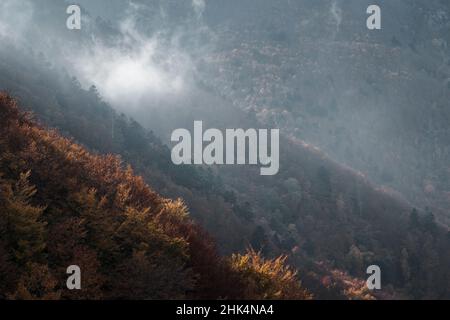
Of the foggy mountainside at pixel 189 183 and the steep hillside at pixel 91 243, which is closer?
the steep hillside at pixel 91 243

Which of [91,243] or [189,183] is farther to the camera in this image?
[189,183]

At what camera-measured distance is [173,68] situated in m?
164

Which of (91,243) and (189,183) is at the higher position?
(189,183)

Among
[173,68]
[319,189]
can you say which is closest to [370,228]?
[319,189]

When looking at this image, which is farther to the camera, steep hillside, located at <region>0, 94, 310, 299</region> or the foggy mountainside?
the foggy mountainside

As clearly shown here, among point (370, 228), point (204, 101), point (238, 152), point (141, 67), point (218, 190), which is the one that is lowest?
point (370, 228)

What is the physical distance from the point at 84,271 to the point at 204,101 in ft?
402

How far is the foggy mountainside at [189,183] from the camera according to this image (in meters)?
11.8

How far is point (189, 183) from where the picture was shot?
59.2 meters

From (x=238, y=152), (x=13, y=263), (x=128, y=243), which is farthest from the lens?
(x=238, y=152)

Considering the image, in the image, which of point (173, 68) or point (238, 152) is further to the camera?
point (173, 68)

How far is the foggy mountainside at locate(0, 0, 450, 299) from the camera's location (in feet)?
38.7
